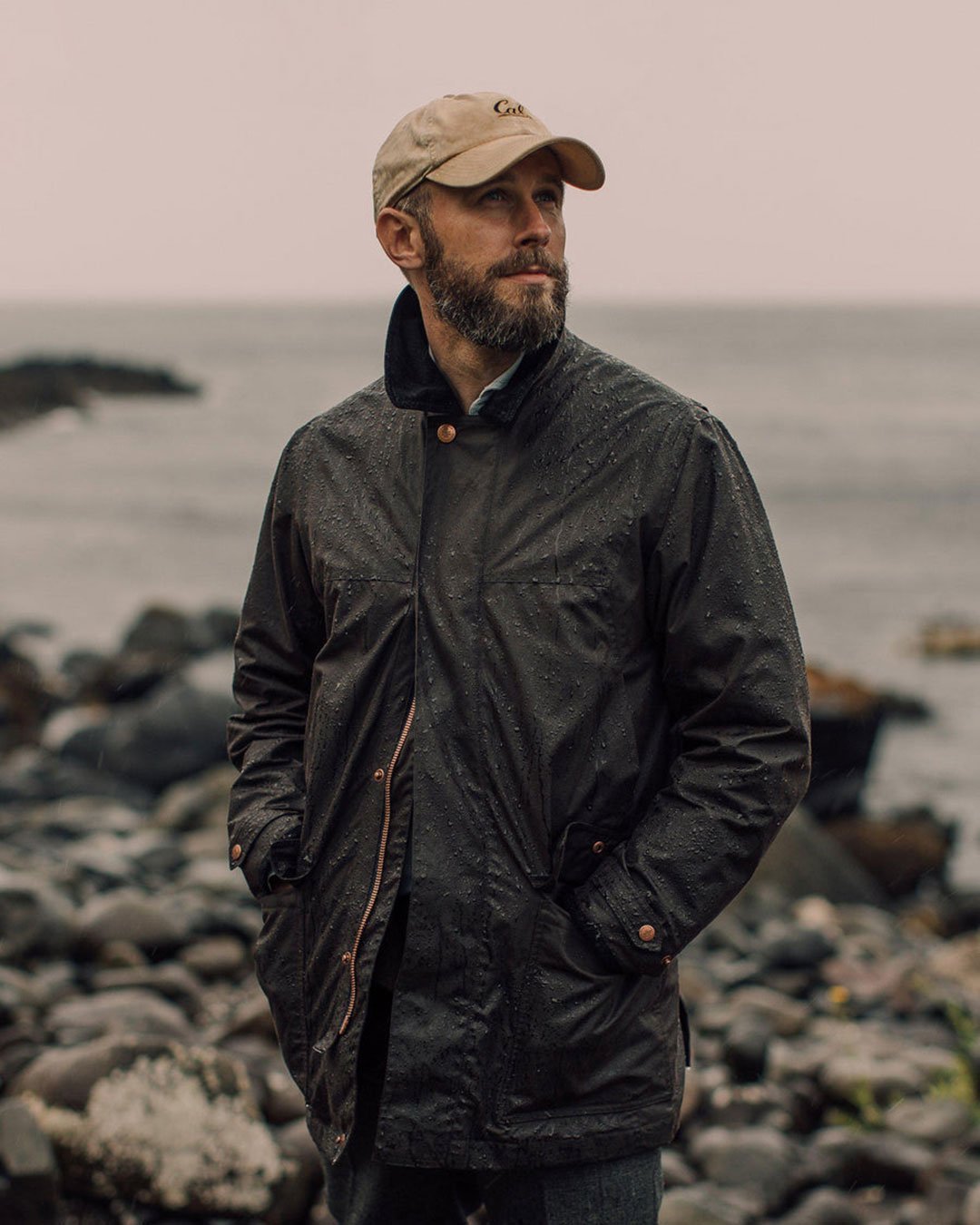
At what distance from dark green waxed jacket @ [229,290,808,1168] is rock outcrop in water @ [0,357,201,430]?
177 feet

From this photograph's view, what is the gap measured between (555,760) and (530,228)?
3.05ft

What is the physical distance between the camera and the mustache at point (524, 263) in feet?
9.08

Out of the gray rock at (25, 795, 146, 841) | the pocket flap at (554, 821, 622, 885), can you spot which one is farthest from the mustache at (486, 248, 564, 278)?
the gray rock at (25, 795, 146, 841)

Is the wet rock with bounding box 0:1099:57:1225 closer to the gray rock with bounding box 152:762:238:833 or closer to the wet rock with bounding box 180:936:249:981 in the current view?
the wet rock with bounding box 180:936:249:981

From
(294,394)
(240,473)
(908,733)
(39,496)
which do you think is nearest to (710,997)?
(908,733)

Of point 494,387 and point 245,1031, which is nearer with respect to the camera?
point 494,387

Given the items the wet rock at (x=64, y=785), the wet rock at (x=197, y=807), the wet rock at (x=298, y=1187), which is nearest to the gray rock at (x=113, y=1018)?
the wet rock at (x=298, y=1187)

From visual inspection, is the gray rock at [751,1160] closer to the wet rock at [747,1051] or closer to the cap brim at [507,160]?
the wet rock at [747,1051]

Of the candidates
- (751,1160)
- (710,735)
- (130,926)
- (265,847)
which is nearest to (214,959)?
(130,926)

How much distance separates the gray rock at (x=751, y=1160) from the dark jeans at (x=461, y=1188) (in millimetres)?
1946

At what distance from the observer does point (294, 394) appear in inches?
2940

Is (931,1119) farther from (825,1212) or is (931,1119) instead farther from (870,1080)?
(825,1212)

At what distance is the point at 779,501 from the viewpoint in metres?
35.3

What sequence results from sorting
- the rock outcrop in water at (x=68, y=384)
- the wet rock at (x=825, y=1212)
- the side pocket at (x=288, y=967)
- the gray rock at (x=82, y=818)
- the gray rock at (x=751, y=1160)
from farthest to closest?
the rock outcrop in water at (x=68, y=384) → the gray rock at (x=82, y=818) → the gray rock at (x=751, y=1160) → the wet rock at (x=825, y=1212) → the side pocket at (x=288, y=967)
